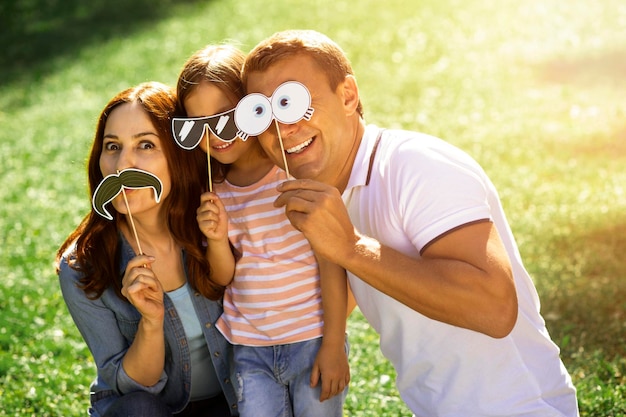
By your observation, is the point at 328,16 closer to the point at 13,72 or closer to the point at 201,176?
the point at 13,72

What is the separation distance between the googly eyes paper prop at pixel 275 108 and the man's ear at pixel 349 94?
0.63ft

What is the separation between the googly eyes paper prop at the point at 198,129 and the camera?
9.68ft

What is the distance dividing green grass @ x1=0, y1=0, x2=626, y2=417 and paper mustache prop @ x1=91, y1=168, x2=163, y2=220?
935 millimetres

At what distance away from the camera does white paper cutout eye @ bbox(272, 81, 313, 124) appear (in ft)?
8.88

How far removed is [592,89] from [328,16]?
17.7 feet

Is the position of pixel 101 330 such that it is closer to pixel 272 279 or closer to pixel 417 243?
pixel 272 279

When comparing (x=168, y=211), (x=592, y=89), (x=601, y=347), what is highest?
(x=168, y=211)

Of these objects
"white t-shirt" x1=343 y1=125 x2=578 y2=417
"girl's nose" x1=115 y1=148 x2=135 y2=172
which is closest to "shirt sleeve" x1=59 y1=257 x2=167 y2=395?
"girl's nose" x1=115 y1=148 x2=135 y2=172

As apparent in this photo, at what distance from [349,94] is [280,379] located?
3.85 feet

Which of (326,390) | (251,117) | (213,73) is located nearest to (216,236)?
(251,117)

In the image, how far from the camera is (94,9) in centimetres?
1648

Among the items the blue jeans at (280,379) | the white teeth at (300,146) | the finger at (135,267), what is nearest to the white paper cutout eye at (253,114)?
the white teeth at (300,146)

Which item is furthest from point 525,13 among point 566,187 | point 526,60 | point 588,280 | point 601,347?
point 601,347

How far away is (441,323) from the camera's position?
2.70m
